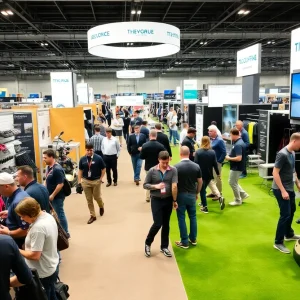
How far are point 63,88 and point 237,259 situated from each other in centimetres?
758

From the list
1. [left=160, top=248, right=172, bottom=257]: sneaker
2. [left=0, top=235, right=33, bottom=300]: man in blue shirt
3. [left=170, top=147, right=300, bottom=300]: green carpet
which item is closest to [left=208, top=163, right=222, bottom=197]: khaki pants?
[left=170, top=147, right=300, bottom=300]: green carpet

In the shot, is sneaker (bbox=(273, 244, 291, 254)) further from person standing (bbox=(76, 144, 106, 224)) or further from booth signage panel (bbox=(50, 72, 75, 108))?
booth signage panel (bbox=(50, 72, 75, 108))

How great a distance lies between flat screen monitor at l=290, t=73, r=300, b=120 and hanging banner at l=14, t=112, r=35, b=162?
5704mm

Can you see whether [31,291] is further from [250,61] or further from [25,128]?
[250,61]

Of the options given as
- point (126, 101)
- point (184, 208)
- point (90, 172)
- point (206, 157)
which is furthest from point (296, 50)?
point (126, 101)

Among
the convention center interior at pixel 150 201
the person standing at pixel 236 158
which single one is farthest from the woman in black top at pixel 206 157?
the person standing at pixel 236 158

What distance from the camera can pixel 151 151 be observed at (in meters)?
6.11

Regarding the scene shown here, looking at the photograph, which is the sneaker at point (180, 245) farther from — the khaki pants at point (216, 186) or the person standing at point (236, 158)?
the person standing at point (236, 158)

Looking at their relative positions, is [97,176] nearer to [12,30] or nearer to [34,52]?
[12,30]

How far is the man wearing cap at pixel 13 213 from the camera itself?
293 centimetres

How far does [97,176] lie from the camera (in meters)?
5.37

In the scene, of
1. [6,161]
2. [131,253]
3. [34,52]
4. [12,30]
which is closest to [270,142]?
[131,253]

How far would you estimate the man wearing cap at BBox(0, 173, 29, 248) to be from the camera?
293 centimetres

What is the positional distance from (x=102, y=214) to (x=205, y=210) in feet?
6.29
